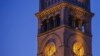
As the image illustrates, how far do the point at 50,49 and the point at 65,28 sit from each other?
13.3ft

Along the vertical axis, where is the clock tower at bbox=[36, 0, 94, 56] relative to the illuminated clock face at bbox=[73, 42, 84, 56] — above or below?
above

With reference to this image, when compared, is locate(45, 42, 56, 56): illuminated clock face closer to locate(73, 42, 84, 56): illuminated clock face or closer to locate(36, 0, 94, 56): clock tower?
locate(36, 0, 94, 56): clock tower

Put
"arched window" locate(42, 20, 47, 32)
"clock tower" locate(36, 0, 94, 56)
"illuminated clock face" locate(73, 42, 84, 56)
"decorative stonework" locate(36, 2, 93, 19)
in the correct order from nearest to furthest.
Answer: "clock tower" locate(36, 0, 94, 56), "illuminated clock face" locate(73, 42, 84, 56), "decorative stonework" locate(36, 2, 93, 19), "arched window" locate(42, 20, 47, 32)

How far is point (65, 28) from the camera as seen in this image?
218 ft

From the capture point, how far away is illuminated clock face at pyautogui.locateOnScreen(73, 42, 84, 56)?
Answer: 6725cm

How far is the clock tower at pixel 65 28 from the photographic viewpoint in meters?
66.6

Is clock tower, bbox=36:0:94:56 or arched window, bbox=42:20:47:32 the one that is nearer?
clock tower, bbox=36:0:94:56

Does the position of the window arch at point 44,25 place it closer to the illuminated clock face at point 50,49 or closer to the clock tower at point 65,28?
the clock tower at point 65,28

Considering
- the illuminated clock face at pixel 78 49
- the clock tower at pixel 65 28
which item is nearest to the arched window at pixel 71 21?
the clock tower at pixel 65 28

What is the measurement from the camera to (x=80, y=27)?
69.2 metres

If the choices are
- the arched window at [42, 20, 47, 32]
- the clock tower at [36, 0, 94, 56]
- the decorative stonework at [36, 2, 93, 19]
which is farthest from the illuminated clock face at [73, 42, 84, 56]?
the arched window at [42, 20, 47, 32]

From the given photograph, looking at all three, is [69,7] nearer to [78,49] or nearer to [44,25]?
[44,25]

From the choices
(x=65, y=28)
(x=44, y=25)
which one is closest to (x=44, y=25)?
(x=44, y=25)

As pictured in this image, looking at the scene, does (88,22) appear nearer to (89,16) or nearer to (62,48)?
(89,16)
